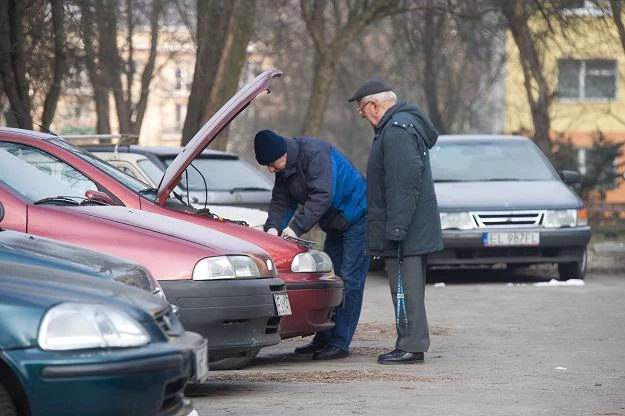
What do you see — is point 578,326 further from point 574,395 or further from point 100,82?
point 100,82

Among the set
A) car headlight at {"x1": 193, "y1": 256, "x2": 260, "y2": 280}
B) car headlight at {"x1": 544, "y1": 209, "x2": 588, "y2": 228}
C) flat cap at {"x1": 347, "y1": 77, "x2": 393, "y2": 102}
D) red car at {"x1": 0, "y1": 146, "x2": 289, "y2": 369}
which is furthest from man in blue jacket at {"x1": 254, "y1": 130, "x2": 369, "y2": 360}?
car headlight at {"x1": 544, "y1": 209, "x2": 588, "y2": 228}

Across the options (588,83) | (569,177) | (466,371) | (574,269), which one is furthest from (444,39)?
(466,371)

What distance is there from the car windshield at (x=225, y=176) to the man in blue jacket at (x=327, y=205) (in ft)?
14.6

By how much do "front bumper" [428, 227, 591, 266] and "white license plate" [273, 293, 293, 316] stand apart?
7.61 meters

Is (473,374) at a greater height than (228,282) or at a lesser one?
lesser

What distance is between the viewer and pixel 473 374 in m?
9.22

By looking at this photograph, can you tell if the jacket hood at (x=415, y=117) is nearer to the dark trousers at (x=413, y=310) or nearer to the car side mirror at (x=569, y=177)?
the dark trousers at (x=413, y=310)

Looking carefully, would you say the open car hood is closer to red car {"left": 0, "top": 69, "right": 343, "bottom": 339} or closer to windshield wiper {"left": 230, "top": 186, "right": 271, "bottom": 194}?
red car {"left": 0, "top": 69, "right": 343, "bottom": 339}

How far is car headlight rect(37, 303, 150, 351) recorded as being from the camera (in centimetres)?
547

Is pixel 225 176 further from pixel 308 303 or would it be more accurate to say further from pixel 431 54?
pixel 431 54

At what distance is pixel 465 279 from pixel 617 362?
27.0 feet

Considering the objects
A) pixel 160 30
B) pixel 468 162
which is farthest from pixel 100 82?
pixel 468 162

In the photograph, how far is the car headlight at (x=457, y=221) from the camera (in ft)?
53.2

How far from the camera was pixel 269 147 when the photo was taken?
10.3m
